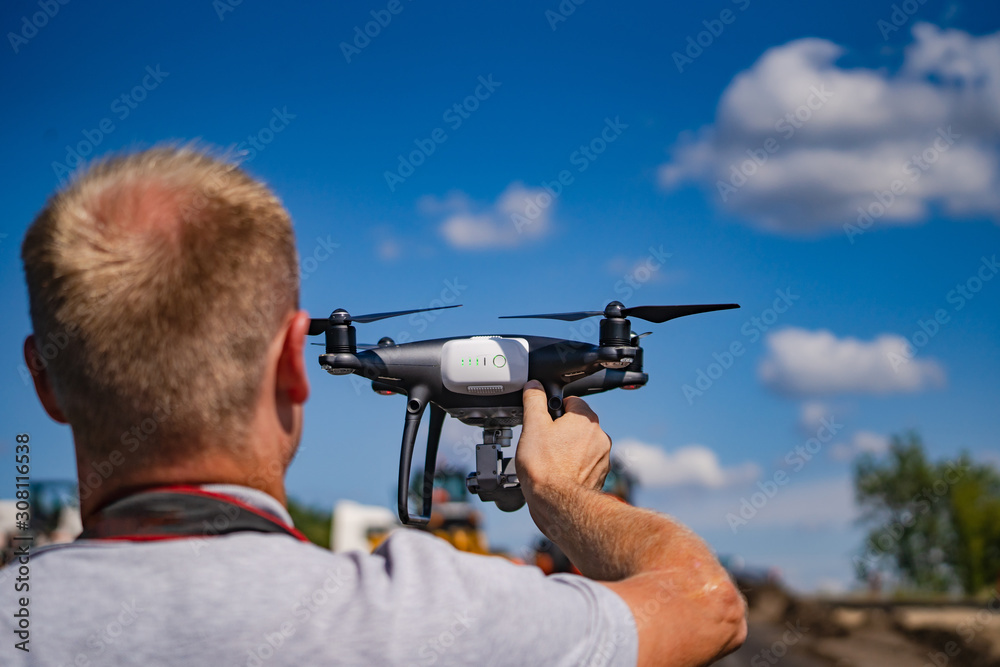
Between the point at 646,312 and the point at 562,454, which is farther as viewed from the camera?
the point at 646,312

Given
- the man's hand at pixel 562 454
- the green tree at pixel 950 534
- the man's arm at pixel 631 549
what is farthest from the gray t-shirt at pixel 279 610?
the green tree at pixel 950 534

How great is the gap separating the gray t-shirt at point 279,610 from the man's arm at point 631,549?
13cm

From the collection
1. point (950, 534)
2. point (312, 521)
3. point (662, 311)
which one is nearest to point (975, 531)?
point (950, 534)

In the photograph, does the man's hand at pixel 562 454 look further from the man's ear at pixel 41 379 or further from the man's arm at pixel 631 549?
the man's ear at pixel 41 379

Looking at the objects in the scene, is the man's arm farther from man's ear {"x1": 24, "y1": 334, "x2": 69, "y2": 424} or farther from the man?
man's ear {"x1": 24, "y1": 334, "x2": 69, "y2": 424}

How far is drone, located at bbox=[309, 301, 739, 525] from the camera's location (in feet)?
7.83

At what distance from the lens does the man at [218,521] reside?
4.26 ft

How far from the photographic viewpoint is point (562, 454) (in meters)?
1.98

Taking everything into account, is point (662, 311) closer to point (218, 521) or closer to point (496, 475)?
point (496, 475)

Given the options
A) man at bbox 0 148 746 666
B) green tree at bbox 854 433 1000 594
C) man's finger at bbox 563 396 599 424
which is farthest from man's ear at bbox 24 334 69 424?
green tree at bbox 854 433 1000 594

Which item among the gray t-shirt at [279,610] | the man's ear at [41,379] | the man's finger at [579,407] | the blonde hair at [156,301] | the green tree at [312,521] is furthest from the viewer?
the green tree at [312,521]

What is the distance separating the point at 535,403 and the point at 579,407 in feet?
0.37

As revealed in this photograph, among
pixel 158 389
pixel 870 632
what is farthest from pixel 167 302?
pixel 870 632

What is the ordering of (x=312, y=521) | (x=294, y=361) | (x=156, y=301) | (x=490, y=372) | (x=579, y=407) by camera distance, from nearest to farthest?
(x=156, y=301), (x=294, y=361), (x=579, y=407), (x=490, y=372), (x=312, y=521)
